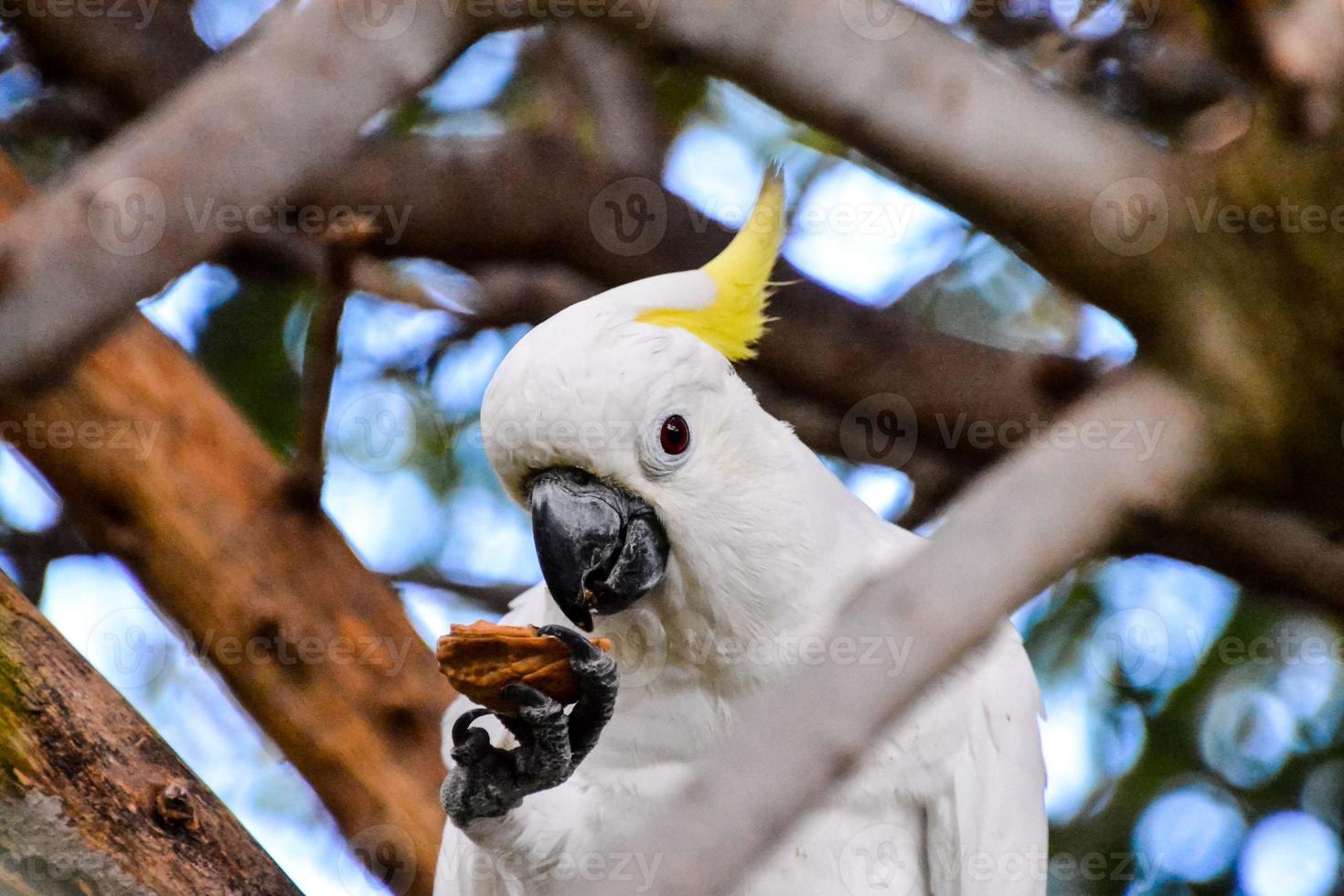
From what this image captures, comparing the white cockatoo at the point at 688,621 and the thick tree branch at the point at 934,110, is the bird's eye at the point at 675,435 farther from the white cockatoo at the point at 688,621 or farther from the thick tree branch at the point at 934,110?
the thick tree branch at the point at 934,110

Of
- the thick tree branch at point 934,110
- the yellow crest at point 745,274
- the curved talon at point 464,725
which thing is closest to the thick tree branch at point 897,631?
the thick tree branch at point 934,110

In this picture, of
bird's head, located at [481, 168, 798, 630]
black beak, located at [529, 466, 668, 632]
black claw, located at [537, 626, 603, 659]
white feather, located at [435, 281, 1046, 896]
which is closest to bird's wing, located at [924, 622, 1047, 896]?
white feather, located at [435, 281, 1046, 896]

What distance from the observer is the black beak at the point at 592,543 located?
6.49ft

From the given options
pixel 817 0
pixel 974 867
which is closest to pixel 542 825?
pixel 974 867

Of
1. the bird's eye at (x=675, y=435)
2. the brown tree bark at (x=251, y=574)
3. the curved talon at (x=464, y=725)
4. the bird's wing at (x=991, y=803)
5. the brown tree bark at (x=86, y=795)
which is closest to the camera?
the brown tree bark at (x=86, y=795)

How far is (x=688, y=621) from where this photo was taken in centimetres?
215

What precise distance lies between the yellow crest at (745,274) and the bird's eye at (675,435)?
0.22 metres

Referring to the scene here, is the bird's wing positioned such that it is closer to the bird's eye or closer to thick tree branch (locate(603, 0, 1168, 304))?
the bird's eye

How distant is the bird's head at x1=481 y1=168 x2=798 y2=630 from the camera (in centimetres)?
199

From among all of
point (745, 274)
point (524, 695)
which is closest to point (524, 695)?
point (524, 695)

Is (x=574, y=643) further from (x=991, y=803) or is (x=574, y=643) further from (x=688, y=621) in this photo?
(x=991, y=803)

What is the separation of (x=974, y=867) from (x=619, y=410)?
98cm

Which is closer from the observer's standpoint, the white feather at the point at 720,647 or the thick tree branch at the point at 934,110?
the thick tree branch at the point at 934,110

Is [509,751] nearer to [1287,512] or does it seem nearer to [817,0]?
[1287,512]
